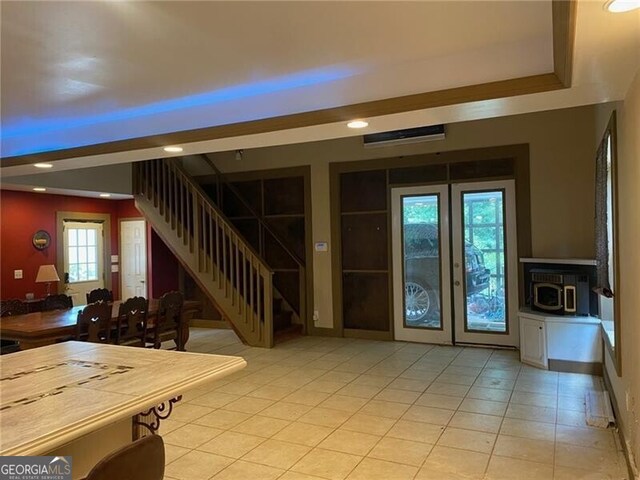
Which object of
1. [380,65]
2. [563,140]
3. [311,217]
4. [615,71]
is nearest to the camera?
[615,71]

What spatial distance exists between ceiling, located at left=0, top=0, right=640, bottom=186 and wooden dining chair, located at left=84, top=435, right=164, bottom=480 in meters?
1.97

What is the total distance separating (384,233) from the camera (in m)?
6.54

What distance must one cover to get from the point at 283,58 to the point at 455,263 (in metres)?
4.01

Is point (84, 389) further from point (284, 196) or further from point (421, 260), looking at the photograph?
point (284, 196)

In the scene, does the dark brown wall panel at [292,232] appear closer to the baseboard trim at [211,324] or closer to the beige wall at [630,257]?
the baseboard trim at [211,324]

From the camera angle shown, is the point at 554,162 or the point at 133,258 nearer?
the point at 554,162

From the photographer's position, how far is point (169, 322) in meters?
5.59

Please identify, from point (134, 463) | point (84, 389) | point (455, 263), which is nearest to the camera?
point (134, 463)

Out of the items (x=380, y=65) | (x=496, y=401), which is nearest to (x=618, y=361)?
(x=496, y=401)

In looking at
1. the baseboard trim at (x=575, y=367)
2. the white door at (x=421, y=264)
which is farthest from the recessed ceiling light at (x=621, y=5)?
the white door at (x=421, y=264)

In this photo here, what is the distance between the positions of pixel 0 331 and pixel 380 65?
13.6 feet

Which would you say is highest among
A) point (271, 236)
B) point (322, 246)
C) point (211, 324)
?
point (271, 236)

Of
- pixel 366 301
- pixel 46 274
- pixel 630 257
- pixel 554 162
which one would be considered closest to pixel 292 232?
pixel 366 301

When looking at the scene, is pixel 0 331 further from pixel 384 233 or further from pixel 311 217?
pixel 384 233
